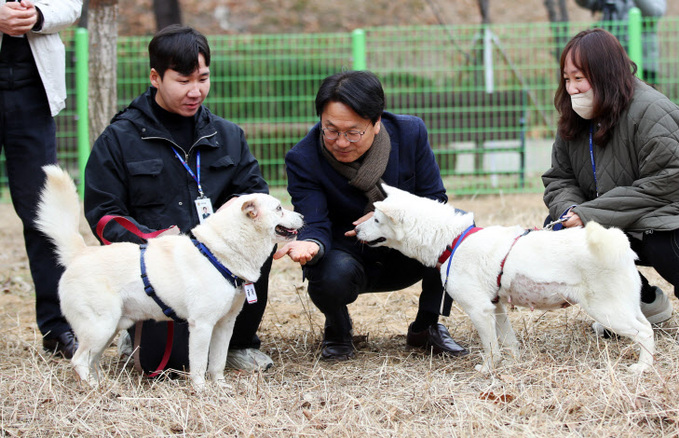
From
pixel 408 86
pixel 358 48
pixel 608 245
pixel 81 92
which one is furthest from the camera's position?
pixel 408 86

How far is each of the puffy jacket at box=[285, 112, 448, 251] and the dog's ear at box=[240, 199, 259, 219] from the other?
48 cm

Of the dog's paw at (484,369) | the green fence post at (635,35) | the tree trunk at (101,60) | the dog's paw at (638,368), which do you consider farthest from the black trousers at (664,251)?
the green fence post at (635,35)

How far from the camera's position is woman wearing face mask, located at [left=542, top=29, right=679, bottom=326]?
3.57m

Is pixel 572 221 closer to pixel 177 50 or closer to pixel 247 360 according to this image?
pixel 247 360

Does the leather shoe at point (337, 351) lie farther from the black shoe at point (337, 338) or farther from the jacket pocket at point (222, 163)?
the jacket pocket at point (222, 163)

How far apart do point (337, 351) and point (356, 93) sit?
1.39 m

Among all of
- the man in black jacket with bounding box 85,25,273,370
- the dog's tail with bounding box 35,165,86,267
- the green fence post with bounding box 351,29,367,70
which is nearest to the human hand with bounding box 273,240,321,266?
the man in black jacket with bounding box 85,25,273,370

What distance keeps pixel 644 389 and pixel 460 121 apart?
278 inches

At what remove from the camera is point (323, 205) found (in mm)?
3979

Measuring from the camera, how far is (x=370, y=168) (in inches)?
152

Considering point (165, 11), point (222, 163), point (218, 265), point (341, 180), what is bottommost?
point (218, 265)

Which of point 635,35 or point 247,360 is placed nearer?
point 247,360

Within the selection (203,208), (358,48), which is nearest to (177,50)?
(203,208)

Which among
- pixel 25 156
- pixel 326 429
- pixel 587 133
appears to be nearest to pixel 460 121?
pixel 587 133
